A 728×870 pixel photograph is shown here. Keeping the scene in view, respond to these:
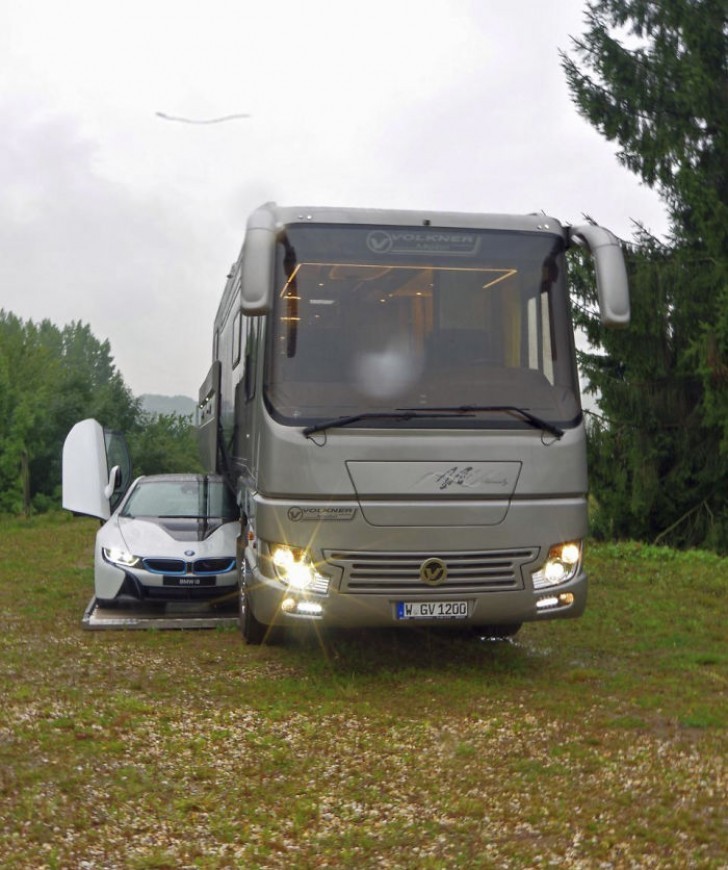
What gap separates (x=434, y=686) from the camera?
335 inches

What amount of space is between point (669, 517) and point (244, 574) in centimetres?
1397

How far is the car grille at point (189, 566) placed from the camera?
38.5 ft

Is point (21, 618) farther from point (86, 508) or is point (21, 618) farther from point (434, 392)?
point (434, 392)

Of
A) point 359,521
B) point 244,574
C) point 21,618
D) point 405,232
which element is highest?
point 405,232

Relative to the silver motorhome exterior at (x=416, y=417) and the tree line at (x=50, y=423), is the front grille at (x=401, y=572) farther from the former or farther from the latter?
the tree line at (x=50, y=423)

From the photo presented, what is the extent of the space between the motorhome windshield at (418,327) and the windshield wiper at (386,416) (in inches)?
1.0

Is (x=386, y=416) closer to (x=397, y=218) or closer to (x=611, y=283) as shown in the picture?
(x=397, y=218)

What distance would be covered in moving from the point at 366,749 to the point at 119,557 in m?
5.72

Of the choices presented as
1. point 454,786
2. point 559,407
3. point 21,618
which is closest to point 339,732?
point 454,786

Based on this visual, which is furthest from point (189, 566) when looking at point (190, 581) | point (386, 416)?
point (386, 416)

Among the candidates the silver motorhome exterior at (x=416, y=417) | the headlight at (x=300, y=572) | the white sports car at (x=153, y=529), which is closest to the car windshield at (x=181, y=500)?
the white sports car at (x=153, y=529)

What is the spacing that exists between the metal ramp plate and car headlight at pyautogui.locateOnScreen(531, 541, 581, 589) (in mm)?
3936

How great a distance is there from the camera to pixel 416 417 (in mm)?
8336

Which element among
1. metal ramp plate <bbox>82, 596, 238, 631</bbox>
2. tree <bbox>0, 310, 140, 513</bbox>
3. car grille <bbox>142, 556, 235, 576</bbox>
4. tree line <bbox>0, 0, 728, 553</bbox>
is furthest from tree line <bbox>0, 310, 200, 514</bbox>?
car grille <bbox>142, 556, 235, 576</bbox>
